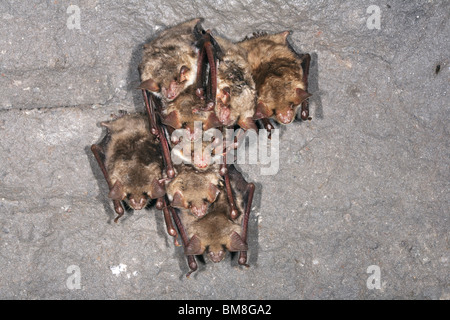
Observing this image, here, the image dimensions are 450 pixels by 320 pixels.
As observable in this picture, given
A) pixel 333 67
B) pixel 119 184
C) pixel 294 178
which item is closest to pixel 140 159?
pixel 119 184

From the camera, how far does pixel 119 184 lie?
406 cm

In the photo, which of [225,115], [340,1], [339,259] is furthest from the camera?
[339,259]

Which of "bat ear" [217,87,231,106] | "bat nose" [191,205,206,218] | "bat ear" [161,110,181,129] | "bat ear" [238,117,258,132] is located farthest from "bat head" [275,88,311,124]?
"bat nose" [191,205,206,218]

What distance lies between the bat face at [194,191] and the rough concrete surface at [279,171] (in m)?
0.47

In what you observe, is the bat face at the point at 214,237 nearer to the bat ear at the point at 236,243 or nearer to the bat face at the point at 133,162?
the bat ear at the point at 236,243

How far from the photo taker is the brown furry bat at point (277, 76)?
4.02m

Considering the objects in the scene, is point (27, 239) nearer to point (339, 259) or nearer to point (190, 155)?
point (190, 155)

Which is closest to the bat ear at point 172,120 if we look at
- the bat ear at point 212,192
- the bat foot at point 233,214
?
the bat ear at point 212,192

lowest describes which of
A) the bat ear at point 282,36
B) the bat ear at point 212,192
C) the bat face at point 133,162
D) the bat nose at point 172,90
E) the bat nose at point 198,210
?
the bat nose at point 198,210

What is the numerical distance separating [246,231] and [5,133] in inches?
78.7

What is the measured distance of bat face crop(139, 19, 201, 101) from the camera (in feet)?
13.0

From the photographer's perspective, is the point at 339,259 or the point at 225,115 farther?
the point at 339,259

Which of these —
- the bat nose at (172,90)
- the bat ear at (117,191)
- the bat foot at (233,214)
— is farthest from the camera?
the bat foot at (233,214)

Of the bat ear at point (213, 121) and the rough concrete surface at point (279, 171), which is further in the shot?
the rough concrete surface at point (279, 171)
